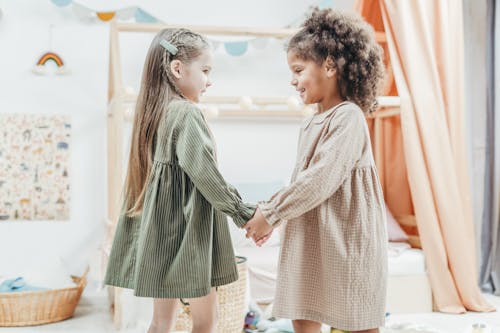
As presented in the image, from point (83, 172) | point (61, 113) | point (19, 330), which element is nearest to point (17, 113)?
point (61, 113)

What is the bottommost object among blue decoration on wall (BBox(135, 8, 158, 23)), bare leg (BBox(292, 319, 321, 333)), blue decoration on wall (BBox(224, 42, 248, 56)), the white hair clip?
bare leg (BBox(292, 319, 321, 333))

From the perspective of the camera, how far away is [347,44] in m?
1.49

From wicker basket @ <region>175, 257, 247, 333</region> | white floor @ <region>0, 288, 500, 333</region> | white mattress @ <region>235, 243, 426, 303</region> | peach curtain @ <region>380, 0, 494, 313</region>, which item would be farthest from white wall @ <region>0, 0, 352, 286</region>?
wicker basket @ <region>175, 257, 247, 333</region>

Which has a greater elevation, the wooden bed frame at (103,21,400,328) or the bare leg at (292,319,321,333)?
the wooden bed frame at (103,21,400,328)

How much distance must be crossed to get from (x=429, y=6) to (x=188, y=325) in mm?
1926

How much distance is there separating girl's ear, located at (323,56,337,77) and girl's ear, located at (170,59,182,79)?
0.37m

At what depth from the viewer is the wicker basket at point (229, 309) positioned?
7.48ft

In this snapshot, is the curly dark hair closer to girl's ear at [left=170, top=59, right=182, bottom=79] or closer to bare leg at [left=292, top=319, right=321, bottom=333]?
girl's ear at [left=170, top=59, right=182, bottom=79]

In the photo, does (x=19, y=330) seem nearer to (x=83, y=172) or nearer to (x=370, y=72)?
(x=83, y=172)

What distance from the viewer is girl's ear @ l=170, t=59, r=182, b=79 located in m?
1.52

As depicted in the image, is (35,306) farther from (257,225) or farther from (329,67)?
(329,67)

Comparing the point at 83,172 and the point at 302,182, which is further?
the point at 83,172

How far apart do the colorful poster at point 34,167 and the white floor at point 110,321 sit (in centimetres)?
67

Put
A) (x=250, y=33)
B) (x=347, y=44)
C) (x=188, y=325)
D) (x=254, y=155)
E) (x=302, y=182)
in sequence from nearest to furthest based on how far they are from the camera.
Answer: (x=302, y=182)
(x=347, y=44)
(x=188, y=325)
(x=250, y=33)
(x=254, y=155)
